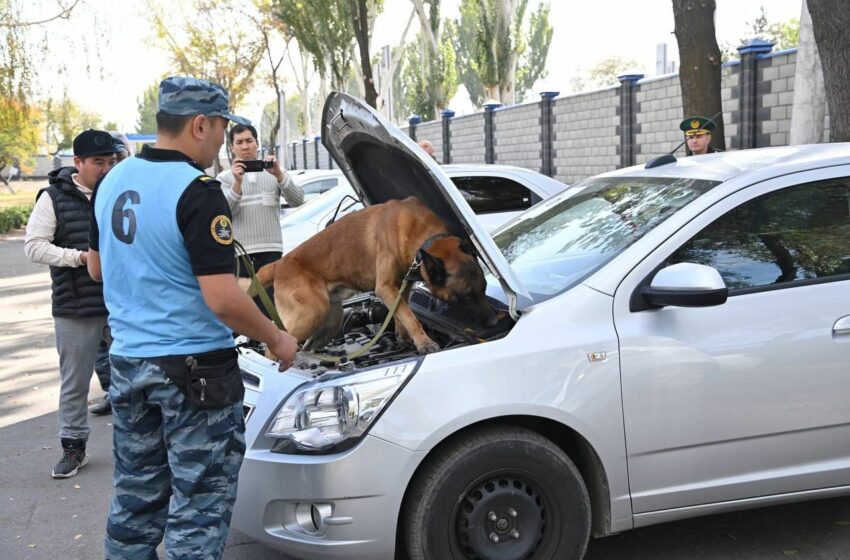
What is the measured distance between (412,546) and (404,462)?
334 millimetres

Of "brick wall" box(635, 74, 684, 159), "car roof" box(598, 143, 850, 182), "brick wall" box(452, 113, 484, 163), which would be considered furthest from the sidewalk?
"brick wall" box(452, 113, 484, 163)

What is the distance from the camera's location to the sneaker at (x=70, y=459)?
498cm

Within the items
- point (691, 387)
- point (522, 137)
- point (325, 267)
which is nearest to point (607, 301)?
point (691, 387)

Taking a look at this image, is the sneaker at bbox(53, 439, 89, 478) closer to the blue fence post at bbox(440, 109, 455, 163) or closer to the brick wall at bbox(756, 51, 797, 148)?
the brick wall at bbox(756, 51, 797, 148)

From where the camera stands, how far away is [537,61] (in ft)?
268

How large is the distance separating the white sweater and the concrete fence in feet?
23.7

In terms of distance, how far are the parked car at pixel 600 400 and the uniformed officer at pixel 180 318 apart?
1.22ft

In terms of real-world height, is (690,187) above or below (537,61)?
below

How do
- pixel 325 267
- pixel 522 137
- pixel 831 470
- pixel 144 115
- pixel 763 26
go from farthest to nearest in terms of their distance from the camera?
1. pixel 144 115
2. pixel 763 26
3. pixel 522 137
4. pixel 325 267
5. pixel 831 470

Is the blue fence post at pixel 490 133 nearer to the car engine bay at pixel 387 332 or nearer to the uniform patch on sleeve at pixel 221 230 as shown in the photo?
the car engine bay at pixel 387 332

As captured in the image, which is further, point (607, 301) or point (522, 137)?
point (522, 137)

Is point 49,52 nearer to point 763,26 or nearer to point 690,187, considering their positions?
point 690,187

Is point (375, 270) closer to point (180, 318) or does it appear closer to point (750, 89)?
point (180, 318)

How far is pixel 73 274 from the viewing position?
495cm
